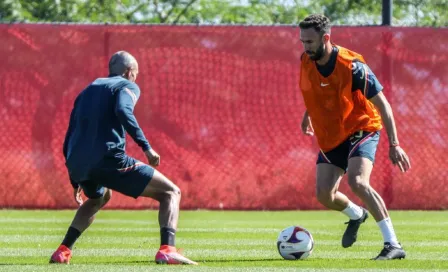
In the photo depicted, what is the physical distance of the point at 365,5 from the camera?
20.2m

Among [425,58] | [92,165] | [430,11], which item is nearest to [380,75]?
[425,58]

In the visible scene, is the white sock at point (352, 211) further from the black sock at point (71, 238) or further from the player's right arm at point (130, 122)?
the black sock at point (71, 238)

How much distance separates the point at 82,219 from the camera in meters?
10.5

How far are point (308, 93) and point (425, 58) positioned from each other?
24.5 ft

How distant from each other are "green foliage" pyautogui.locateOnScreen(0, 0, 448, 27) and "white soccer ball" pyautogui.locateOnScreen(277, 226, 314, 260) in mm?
8923

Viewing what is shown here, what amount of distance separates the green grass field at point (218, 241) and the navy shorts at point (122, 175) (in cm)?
59

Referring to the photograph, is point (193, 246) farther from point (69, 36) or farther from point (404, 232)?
point (69, 36)

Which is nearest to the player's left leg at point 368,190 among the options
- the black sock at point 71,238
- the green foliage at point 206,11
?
the black sock at point 71,238

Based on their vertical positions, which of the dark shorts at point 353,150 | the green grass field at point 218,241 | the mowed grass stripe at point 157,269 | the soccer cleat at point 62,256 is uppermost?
the dark shorts at point 353,150

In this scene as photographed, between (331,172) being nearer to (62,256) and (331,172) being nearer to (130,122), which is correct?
(130,122)

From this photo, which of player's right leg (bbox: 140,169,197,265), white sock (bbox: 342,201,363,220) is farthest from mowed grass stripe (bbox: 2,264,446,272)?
white sock (bbox: 342,201,363,220)

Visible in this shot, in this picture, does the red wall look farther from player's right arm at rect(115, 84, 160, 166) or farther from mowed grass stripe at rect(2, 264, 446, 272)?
mowed grass stripe at rect(2, 264, 446, 272)

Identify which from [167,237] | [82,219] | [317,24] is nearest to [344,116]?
[317,24]

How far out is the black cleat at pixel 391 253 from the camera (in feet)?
34.1
